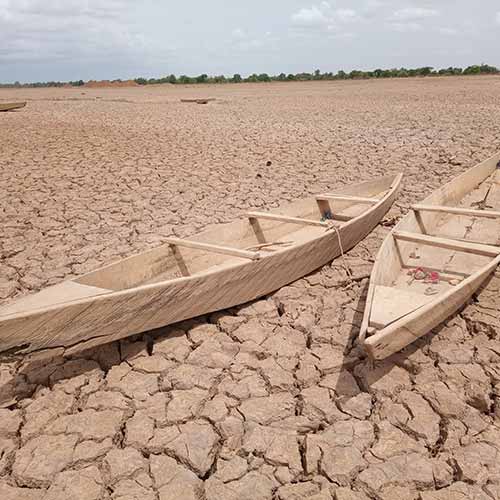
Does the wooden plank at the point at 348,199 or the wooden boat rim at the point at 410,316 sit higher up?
the wooden plank at the point at 348,199

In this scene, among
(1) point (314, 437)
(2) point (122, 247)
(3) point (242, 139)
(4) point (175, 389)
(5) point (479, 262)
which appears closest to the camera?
(1) point (314, 437)

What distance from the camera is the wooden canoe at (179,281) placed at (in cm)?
212

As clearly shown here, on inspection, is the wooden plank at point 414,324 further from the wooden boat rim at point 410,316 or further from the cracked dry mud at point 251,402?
the cracked dry mud at point 251,402

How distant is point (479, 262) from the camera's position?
370cm

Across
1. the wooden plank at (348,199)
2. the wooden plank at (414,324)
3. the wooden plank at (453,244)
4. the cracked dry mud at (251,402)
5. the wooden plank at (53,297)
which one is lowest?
the cracked dry mud at (251,402)

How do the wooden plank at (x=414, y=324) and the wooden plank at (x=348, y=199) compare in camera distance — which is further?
the wooden plank at (x=348, y=199)

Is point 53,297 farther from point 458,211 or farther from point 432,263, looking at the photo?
point 458,211

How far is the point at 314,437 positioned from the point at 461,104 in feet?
53.1

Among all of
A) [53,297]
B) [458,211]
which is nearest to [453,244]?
[458,211]

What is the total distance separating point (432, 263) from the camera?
373 centimetres

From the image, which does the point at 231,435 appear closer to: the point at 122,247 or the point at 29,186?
the point at 122,247

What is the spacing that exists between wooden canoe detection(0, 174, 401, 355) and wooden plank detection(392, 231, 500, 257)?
0.55 m

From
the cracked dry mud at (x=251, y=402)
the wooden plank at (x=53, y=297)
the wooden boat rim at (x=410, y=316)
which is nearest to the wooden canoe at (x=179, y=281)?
the wooden plank at (x=53, y=297)

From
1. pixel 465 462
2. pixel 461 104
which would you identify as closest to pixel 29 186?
pixel 465 462
